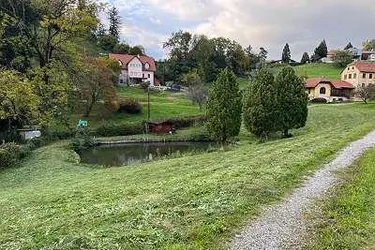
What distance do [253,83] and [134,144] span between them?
2110cm

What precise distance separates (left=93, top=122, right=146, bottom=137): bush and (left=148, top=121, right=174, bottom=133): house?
110 centimetres

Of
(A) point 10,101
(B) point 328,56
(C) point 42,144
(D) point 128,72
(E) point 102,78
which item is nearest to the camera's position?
(A) point 10,101

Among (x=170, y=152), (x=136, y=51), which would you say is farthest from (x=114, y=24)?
(x=170, y=152)

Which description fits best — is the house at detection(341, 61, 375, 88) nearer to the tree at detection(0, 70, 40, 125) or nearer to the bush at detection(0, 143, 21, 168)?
the tree at detection(0, 70, 40, 125)

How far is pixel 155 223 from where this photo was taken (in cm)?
930

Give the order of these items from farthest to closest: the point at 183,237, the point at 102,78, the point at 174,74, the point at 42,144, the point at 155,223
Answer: the point at 174,74, the point at 102,78, the point at 42,144, the point at 155,223, the point at 183,237

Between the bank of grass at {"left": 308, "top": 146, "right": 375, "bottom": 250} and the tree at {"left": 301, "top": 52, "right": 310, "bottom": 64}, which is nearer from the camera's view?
the bank of grass at {"left": 308, "top": 146, "right": 375, "bottom": 250}

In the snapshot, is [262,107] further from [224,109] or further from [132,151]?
[132,151]

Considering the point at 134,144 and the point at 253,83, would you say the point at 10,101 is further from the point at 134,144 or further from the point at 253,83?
the point at 253,83

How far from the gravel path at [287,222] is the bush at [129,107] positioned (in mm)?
60052

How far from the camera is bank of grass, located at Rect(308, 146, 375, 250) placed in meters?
8.66

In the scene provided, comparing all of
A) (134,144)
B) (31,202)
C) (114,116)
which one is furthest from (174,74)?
(31,202)

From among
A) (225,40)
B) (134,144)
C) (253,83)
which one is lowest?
(134,144)

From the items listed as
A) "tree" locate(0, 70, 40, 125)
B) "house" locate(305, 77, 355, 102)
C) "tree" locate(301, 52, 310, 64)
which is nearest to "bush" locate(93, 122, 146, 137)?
"tree" locate(0, 70, 40, 125)
